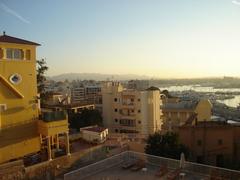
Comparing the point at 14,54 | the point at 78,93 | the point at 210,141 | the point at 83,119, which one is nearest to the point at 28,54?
the point at 14,54

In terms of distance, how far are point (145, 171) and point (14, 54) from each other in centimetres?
928

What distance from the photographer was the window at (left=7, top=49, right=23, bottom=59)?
52.3ft

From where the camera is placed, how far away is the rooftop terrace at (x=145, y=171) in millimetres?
11102

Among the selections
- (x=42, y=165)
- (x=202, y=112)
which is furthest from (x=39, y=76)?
(x=202, y=112)

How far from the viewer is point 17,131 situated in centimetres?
1650

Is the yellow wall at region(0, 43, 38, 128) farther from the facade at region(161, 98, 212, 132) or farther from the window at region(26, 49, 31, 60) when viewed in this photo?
the facade at region(161, 98, 212, 132)

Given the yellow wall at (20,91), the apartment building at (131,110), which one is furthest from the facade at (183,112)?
the yellow wall at (20,91)

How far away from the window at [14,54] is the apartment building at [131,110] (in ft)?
69.0

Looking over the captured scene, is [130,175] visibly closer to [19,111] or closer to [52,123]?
[52,123]

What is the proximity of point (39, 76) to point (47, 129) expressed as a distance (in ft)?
26.8

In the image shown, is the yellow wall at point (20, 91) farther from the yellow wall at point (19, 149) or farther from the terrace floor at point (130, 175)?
the terrace floor at point (130, 175)

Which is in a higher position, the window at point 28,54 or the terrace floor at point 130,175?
the window at point 28,54

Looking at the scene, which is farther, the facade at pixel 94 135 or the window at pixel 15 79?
the facade at pixel 94 135

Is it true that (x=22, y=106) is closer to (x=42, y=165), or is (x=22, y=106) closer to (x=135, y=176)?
(x=42, y=165)
